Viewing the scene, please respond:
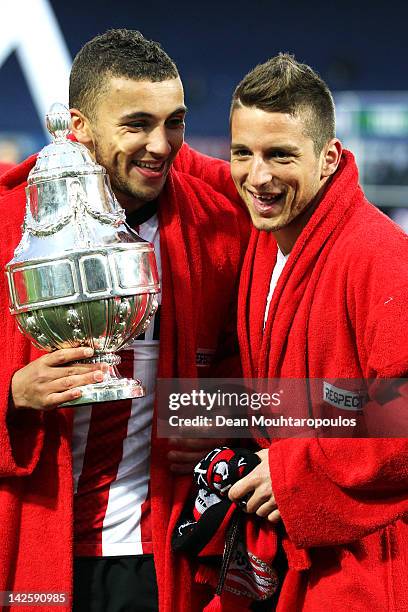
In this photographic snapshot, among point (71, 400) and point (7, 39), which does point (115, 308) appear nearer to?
point (71, 400)

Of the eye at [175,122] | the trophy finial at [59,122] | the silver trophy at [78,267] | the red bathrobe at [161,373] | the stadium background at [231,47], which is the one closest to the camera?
the silver trophy at [78,267]

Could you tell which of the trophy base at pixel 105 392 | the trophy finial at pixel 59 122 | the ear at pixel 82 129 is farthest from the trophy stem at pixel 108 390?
the ear at pixel 82 129

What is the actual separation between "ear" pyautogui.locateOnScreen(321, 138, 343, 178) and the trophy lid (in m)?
0.49

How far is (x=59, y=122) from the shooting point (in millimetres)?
2059

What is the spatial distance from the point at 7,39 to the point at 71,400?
732 centimetres

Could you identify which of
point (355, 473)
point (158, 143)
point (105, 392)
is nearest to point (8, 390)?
point (105, 392)

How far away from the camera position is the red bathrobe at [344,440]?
6.52 feet

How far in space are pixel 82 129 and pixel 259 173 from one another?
42 cm

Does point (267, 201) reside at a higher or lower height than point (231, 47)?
lower

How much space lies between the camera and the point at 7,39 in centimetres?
878

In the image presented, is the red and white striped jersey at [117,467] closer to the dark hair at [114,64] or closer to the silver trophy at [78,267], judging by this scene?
the silver trophy at [78,267]

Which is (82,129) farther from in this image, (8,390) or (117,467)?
(117,467)

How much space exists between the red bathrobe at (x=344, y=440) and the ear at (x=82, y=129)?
506 mm

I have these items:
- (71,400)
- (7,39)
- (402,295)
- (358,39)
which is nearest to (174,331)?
(71,400)
